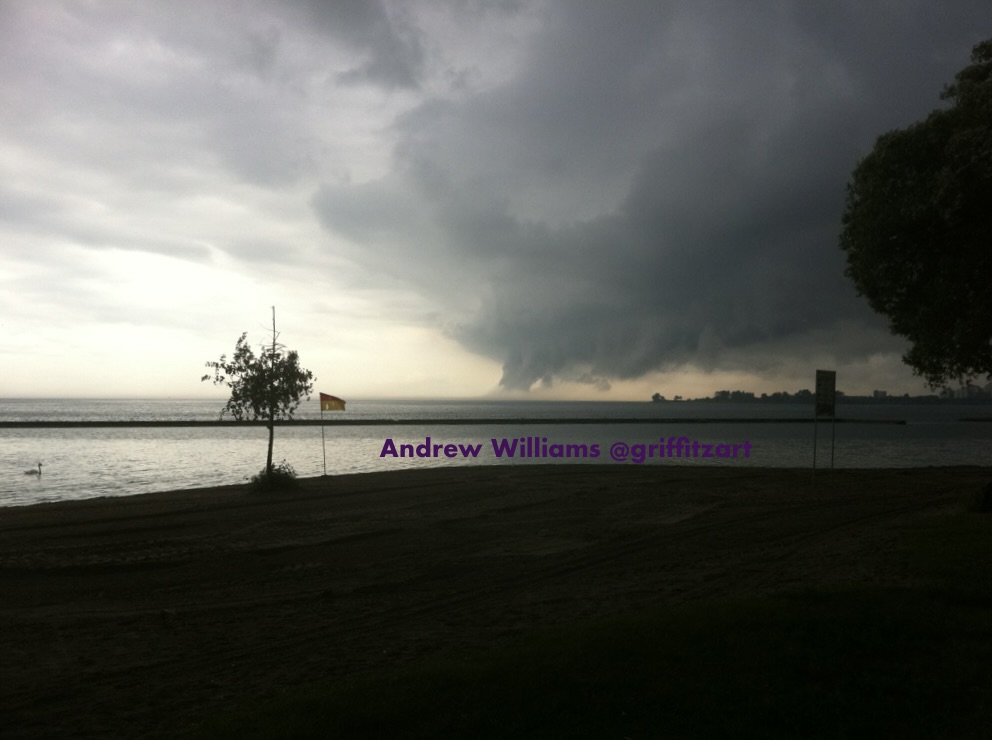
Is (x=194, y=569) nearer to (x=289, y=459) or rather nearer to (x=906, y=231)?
(x=906, y=231)

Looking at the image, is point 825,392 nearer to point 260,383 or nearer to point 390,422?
point 260,383

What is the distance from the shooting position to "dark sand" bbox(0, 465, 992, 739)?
772 centimetres

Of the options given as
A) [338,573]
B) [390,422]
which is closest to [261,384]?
[338,573]

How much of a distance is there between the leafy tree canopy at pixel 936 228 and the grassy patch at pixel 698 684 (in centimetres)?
894

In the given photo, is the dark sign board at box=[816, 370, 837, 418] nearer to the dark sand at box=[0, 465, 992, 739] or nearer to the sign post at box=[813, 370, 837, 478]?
the sign post at box=[813, 370, 837, 478]

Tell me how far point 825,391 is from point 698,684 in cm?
2056

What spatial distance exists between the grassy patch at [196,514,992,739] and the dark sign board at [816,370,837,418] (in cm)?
1616

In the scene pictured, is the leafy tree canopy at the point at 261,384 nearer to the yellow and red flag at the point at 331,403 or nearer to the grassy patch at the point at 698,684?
the yellow and red flag at the point at 331,403

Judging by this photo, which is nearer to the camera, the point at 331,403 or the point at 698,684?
the point at 698,684

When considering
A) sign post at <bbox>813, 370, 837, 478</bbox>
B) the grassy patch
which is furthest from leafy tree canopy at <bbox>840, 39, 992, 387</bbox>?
the grassy patch

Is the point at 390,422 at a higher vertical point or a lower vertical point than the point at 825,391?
lower

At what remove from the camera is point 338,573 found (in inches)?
501

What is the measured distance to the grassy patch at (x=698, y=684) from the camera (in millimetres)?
5688

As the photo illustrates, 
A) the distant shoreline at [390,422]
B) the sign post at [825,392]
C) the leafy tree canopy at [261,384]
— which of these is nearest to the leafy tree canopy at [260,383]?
the leafy tree canopy at [261,384]
